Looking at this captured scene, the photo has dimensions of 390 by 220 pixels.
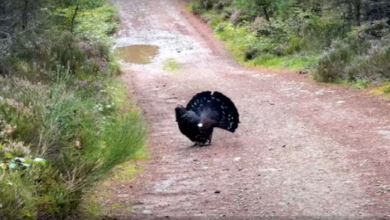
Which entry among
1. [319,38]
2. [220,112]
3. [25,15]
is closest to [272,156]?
[220,112]

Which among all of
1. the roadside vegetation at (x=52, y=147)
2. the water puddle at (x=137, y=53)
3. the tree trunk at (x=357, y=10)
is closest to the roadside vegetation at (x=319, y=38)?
the tree trunk at (x=357, y=10)

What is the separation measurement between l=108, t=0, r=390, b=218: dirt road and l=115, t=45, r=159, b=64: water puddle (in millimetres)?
4944

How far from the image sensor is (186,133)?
8820 mm

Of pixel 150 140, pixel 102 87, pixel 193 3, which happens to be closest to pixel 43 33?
pixel 102 87

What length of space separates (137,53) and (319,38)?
777 cm

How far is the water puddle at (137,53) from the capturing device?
66.9 ft

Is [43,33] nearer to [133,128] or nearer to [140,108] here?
[140,108]

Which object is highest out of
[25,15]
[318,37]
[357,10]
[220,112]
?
[220,112]

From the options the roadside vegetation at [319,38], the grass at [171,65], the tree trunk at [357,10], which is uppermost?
the tree trunk at [357,10]

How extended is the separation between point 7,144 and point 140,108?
738 cm

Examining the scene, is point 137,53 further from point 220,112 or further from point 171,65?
point 220,112

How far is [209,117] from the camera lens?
8719mm

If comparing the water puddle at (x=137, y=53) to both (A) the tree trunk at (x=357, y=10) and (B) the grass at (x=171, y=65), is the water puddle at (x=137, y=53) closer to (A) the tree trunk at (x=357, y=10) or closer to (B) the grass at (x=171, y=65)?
(B) the grass at (x=171, y=65)

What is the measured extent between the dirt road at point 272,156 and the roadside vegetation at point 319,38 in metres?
0.71
